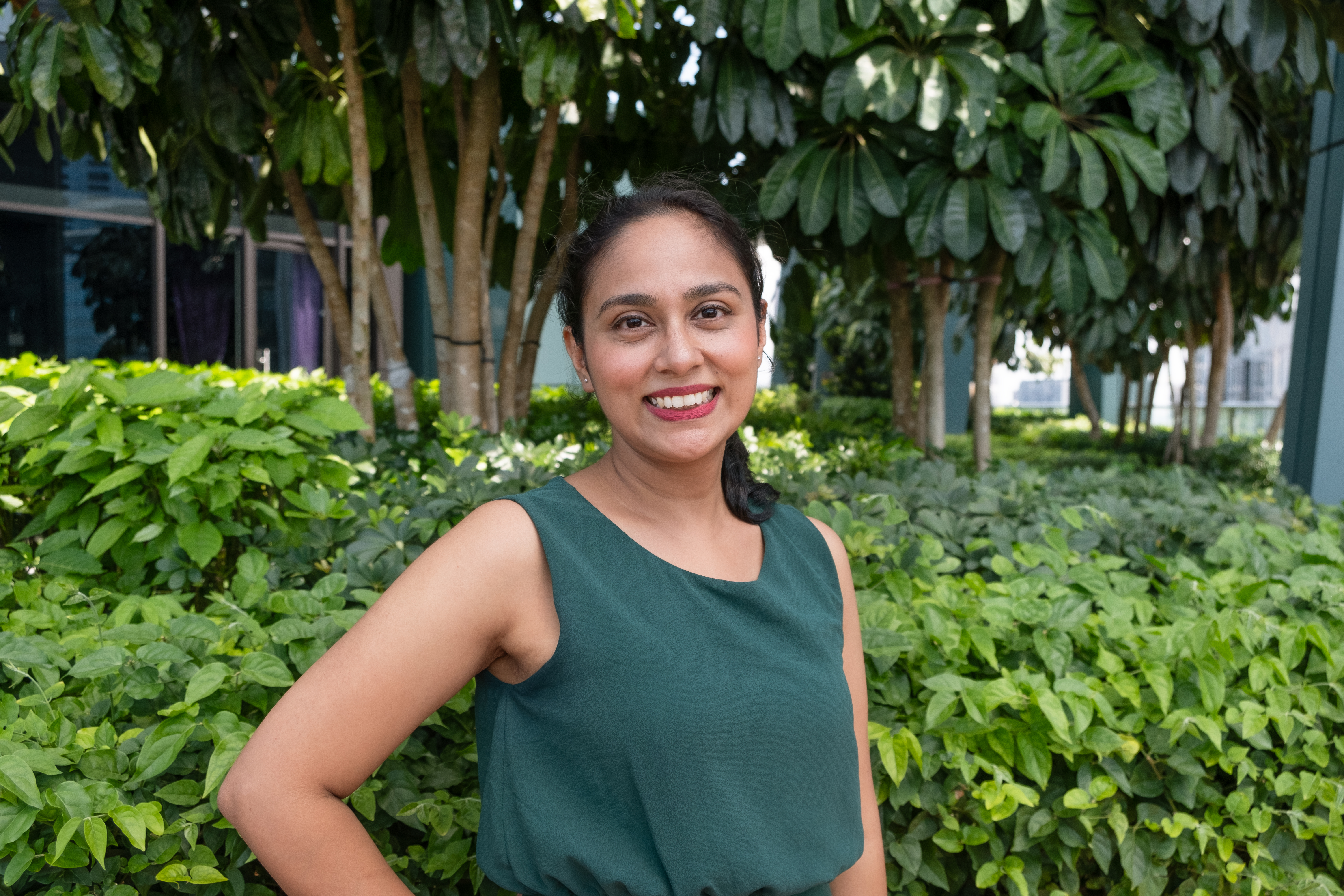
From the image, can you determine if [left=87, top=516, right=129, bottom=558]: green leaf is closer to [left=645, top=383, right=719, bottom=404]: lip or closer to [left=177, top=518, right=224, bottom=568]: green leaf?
[left=177, top=518, right=224, bottom=568]: green leaf

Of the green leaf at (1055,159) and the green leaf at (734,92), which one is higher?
the green leaf at (734,92)

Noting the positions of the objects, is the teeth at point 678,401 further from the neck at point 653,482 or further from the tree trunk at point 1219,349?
the tree trunk at point 1219,349

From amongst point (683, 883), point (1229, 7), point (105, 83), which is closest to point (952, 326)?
point (1229, 7)

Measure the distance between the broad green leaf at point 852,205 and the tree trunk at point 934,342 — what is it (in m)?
1.18

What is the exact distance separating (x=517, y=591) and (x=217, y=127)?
351 cm

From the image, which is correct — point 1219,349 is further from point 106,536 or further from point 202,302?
point 202,302

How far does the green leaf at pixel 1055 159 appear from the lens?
12.9ft

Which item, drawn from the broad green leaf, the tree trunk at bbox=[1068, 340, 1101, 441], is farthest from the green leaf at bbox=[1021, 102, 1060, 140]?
the tree trunk at bbox=[1068, 340, 1101, 441]

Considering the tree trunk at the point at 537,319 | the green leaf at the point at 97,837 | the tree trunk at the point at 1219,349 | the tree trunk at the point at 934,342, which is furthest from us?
the tree trunk at the point at 1219,349

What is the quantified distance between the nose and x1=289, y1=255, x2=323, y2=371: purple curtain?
9752mm

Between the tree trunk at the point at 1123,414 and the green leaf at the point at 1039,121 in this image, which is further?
the tree trunk at the point at 1123,414

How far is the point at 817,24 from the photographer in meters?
3.61

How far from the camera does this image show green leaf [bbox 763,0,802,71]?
366 cm

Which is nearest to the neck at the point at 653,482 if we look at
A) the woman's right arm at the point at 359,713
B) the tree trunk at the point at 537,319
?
the woman's right arm at the point at 359,713
